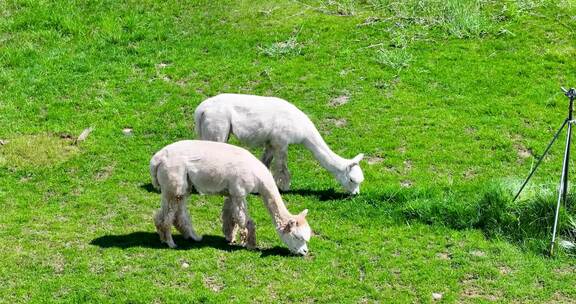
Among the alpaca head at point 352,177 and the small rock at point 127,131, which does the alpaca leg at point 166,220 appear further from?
the small rock at point 127,131

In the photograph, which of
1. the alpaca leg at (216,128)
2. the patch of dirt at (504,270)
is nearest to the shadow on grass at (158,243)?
the alpaca leg at (216,128)

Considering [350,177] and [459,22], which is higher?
[459,22]

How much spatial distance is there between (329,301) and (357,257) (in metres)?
1.40

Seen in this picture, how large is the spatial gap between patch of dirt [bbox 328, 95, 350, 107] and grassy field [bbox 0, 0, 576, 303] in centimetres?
6

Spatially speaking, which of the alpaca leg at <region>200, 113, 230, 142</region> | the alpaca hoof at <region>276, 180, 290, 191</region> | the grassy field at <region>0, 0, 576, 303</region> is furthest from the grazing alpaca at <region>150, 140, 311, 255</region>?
the alpaca hoof at <region>276, 180, 290, 191</region>

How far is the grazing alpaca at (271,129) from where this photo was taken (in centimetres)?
1480

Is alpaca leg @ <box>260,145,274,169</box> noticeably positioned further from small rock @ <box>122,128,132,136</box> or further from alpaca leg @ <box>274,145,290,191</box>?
small rock @ <box>122,128,132,136</box>

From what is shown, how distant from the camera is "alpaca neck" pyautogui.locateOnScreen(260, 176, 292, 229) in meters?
12.6

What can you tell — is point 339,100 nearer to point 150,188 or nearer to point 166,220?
point 150,188

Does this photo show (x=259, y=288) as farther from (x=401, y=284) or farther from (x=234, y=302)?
(x=401, y=284)

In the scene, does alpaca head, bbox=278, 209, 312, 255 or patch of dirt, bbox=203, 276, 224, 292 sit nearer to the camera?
patch of dirt, bbox=203, 276, 224, 292

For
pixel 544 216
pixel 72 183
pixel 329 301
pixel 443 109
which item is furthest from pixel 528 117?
pixel 72 183

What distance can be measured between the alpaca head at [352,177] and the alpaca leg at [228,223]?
259cm

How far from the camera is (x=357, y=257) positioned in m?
12.9
